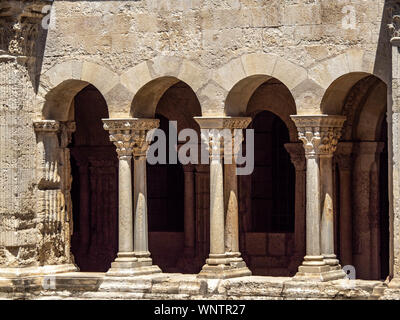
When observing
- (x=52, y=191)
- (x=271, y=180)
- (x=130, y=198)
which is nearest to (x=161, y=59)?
(x=130, y=198)

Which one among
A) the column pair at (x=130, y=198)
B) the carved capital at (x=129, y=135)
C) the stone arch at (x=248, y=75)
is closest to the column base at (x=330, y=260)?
the stone arch at (x=248, y=75)

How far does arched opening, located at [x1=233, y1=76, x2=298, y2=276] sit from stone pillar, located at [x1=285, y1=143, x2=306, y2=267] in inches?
20.1

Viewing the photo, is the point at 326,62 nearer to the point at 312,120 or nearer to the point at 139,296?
the point at 312,120

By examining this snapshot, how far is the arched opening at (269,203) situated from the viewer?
27141mm

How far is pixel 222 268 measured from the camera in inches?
926

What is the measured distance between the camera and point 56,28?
24562 mm

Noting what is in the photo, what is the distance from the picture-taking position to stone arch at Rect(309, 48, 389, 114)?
22.5 meters

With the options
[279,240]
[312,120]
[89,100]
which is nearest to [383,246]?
[279,240]

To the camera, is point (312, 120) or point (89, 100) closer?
point (312, 120)

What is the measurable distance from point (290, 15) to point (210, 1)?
126cm

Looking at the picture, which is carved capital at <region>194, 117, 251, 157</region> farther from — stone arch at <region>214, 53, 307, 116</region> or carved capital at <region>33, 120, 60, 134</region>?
carved capital at <region>33, 120, 60, 134</region>

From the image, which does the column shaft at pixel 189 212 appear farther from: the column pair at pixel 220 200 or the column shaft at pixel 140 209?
the column pair at pixel 220 200

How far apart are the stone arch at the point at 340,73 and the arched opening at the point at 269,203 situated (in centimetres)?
335

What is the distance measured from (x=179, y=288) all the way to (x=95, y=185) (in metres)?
5.24
